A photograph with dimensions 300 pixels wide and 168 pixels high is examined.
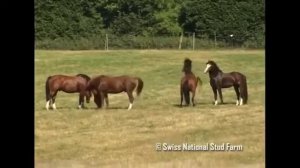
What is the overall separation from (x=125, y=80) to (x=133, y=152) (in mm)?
5978

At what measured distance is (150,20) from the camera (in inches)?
2018

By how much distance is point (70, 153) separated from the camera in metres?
12.2

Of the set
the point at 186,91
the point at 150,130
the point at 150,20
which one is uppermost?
the point at 150,20

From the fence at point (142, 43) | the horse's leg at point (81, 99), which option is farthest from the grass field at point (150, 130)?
the fence at point (142, 43)

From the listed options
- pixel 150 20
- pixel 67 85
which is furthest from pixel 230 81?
pixel 150 20

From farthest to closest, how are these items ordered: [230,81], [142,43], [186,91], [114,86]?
[142,43] < [230,81] < [186,91] < [114,86]

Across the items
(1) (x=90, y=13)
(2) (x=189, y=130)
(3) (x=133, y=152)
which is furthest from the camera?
(1) (x=90, y=13)

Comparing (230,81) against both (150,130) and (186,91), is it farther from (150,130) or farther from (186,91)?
(150,130)

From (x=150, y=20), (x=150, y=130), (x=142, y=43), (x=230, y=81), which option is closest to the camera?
(x=150, y=130)

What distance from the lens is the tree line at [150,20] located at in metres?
45.5

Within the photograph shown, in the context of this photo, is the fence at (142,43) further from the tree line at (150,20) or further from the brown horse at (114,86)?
the brown horse at (114,86)

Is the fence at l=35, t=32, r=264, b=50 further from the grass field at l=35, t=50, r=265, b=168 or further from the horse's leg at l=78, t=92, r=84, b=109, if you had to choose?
the horse's leg at l=78, t=92, r=84, b=109

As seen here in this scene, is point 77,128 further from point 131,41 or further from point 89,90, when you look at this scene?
point 131,41
